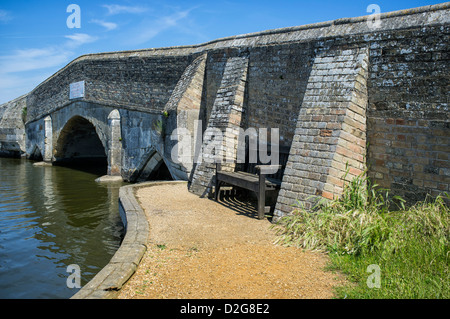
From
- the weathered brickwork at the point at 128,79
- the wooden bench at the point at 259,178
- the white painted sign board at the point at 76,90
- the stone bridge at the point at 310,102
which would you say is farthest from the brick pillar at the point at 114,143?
the wooden bench at the point at 259,178

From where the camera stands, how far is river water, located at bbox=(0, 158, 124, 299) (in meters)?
5.14

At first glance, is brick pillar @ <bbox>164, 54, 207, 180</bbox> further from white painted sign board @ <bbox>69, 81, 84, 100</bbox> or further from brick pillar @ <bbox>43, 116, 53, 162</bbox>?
brick pillar @ <bbox>43, 116, 53, 162</bbox>

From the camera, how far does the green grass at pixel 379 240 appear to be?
11.8ft

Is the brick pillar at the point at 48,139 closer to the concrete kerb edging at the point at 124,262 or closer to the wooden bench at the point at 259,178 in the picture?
the wooden bench at the point at 259,178

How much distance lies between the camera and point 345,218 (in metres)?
5.15

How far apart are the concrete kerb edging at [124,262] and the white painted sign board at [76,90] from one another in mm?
10767

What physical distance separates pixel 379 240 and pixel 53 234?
238 inches

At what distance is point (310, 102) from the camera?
21.7 ft

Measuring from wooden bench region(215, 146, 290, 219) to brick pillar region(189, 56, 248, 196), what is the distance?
43 centimetres

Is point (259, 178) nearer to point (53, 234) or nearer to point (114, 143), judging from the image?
point (53, 234)

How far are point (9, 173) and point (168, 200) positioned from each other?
10.9m
